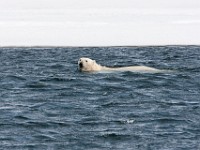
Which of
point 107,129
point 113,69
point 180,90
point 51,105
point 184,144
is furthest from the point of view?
point 113,69

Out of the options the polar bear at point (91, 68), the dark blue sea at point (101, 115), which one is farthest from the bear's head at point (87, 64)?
the dark blue sea at point (101, 115)

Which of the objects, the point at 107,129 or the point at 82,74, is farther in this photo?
the point at 82,74

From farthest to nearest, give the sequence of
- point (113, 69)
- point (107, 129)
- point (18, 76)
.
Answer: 1. point (113, 69)
2. point (18, 76)
3. point (107, 129)

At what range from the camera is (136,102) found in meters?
19.1

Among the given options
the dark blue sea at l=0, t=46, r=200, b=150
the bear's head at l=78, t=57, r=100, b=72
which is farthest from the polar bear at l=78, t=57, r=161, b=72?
the dark blue sea at l=0, t=46, r=200, b=150

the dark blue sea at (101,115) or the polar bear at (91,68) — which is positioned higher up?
the polar bear at (91,68)

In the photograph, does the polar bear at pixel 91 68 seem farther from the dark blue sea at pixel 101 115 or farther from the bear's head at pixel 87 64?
the dark blue sea at pixel 101 115

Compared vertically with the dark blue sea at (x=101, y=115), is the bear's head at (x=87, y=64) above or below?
above

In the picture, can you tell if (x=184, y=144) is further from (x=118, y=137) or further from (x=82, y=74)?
(x=82, y=74)

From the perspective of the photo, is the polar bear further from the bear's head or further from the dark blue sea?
the dark blue sea

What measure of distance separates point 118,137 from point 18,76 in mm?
16309

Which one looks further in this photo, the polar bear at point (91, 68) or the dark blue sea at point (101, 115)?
the polar bear at point (91, 68)

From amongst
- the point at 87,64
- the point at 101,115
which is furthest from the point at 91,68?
the point at 101,115

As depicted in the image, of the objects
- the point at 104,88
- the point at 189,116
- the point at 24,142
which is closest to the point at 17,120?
the point at 24,142
